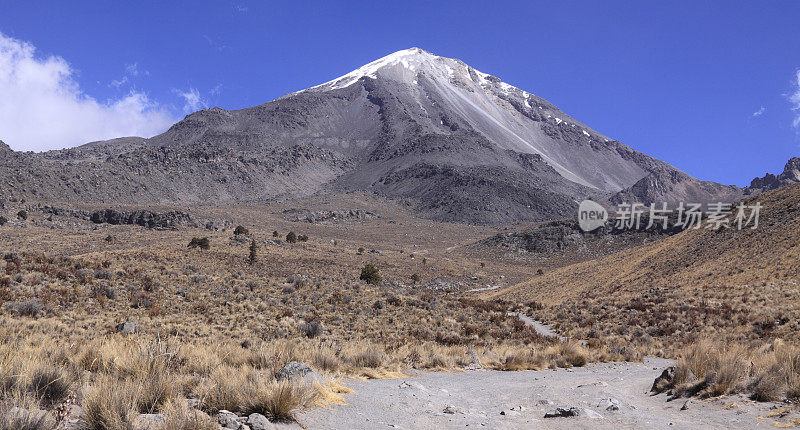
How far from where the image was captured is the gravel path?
541 centimetres

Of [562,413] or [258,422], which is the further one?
[562,413]

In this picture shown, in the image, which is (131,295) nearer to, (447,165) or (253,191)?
(253,191)

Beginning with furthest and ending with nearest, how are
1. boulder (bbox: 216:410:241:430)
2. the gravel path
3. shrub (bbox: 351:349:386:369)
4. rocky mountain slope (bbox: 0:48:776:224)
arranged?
rocky mountain slope (bbox: 0:48:776:224) < shrub (bbox: 351:349:386:369) < the gravel path < boulder (bbox: 216:410:241:430)

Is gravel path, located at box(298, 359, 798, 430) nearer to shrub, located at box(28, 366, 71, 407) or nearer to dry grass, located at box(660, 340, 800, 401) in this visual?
dry grass, located at box(660, 340, 800, 401)

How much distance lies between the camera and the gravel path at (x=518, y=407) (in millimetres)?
5414

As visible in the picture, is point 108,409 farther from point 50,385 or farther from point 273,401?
point 273,401

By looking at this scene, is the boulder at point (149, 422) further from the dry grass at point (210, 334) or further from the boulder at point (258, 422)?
the boulder at point (258, 422)

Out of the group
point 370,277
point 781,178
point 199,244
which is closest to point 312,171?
point 199,244

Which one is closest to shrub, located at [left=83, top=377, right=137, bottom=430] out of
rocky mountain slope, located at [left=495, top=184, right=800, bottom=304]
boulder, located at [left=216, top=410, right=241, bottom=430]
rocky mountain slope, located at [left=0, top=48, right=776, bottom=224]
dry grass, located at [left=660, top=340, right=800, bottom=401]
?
boulder, located at [left=216, top=410, right=241, bottom=430]

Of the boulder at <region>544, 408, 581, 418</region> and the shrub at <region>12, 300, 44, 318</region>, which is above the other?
the boulder at <region>544, 408, 581, 418</region>

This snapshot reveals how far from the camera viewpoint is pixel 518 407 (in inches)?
264

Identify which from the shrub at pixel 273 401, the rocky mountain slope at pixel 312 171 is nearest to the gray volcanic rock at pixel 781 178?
the rocky mountain slope at pixel 312 171

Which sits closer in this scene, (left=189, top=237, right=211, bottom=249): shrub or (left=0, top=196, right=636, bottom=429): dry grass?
(left=0, top=196, right=636, bottom=429): dry grass

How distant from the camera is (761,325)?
15211 millimetres
